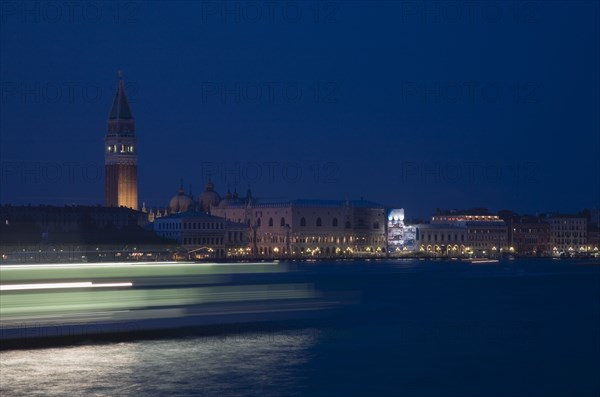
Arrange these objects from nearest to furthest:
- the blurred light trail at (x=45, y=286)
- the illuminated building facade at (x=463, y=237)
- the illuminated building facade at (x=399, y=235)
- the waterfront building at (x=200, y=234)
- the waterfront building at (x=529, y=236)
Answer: the blurred light trail at (x=45, y=286) < the waterfront building at (x=200, y=234) < the illuminated building facade at (x=463, y=237) < the illuminated building facade at (x=399, y=235) < the waterfront building at (x=529, y=236)

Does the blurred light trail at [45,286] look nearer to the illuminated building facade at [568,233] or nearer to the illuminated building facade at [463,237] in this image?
the illuminated building facade at [463,237]

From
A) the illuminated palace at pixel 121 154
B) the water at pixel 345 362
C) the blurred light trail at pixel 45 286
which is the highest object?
the illuminated palace at pixel 121 154

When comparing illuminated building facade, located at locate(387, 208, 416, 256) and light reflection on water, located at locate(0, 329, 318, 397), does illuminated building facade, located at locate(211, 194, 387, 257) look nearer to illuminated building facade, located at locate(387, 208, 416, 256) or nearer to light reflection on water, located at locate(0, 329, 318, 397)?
illuminated building facade, located at locate(387, 208, 416, 256)

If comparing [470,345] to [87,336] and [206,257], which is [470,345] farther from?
[206,257]

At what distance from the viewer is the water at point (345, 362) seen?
1519 cm

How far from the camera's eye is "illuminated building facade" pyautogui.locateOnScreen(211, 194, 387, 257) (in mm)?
75750

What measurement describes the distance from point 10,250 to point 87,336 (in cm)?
3858

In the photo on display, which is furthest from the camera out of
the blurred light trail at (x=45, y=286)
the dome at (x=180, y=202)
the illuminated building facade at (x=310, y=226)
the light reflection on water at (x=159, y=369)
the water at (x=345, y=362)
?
the dome at (x=180, y=202)

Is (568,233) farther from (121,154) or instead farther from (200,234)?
(121,154)

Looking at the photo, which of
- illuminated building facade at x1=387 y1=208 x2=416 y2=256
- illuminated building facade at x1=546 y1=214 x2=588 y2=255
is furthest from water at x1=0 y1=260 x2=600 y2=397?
illuminated building facade at x1=546 y1=214 x2=588 y2=255

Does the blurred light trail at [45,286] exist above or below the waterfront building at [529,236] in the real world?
below

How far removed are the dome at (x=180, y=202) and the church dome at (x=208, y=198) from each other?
5.22 feet

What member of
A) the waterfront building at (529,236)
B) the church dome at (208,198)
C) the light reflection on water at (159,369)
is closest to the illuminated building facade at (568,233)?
the waterfront building at (529,236)

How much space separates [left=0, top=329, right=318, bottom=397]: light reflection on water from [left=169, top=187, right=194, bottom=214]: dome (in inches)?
2455
